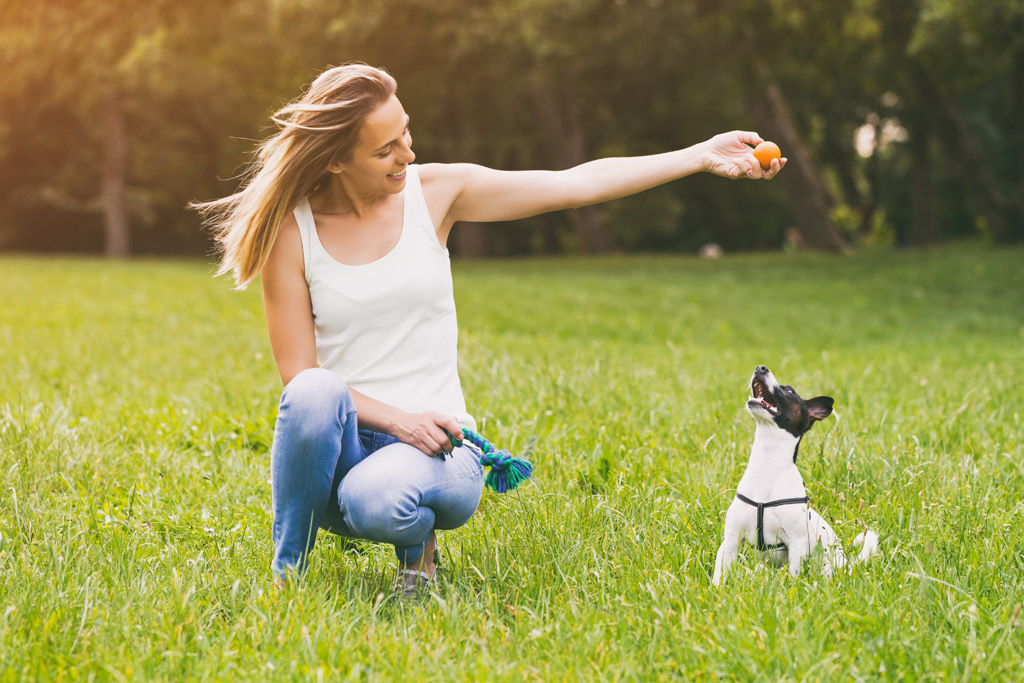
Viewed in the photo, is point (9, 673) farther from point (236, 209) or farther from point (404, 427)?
point (236, 209)

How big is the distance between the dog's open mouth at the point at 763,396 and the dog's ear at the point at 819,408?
14cm

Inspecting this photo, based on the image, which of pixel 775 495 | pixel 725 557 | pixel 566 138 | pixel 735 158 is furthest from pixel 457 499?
pixel 566 138

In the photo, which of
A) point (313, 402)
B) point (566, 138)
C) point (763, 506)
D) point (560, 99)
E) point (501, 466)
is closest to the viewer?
point (313, 402)

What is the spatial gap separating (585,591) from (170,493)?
6.28ft

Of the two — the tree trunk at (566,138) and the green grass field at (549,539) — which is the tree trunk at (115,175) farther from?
the green grass field at (549,539)

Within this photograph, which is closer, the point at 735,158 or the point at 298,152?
the point at 298,152

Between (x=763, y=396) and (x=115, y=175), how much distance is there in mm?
33631

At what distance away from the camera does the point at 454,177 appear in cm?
324

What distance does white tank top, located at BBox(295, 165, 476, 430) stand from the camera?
297cm

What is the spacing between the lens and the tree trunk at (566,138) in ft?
84.8

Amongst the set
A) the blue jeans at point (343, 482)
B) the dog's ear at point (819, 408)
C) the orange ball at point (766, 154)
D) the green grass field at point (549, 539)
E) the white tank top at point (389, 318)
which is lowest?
the green grass field at point (549, 539)

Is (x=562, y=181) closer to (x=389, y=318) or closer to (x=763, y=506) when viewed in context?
(x=389, y=318)

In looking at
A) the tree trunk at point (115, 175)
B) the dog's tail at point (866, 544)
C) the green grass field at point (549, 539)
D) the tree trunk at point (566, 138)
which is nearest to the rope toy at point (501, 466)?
the green grass field at point (549, 539)

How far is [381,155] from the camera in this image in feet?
9.62
